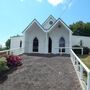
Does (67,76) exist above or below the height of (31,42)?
below

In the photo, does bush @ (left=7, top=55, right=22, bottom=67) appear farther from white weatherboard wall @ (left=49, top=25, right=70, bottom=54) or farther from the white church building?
white weatherboard wall @ (left=49, top=25, right=70, bottom=54)

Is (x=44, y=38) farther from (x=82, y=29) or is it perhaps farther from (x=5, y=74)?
(x=82, y=29)

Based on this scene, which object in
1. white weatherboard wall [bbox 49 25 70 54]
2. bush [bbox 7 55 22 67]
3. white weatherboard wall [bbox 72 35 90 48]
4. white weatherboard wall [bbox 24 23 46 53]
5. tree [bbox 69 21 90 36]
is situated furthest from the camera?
tree [bbox 69 21 90 36]

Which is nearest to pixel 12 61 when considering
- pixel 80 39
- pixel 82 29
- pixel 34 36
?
pixel 34 36

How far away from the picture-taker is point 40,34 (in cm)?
3288

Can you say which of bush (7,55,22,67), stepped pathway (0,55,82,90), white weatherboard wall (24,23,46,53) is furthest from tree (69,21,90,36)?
stepped pathway (0,55,82,90)

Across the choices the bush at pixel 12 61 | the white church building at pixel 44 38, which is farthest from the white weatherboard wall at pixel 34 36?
the bush at pixel 12 61

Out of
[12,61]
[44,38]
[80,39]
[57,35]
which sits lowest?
[12,61]

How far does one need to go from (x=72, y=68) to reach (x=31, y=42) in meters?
15.4

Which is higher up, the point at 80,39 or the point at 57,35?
the point at 57,35

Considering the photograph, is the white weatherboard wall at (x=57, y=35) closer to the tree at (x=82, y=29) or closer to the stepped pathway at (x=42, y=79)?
the stepped pathway at (x=42, y=79)

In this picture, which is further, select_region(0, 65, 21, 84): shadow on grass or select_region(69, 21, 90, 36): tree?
select_region(69, 21, 90, 36): tree

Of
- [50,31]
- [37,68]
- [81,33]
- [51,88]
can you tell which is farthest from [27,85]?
[81,33]

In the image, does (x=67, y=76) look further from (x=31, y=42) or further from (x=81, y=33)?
(x=81, y=33)
